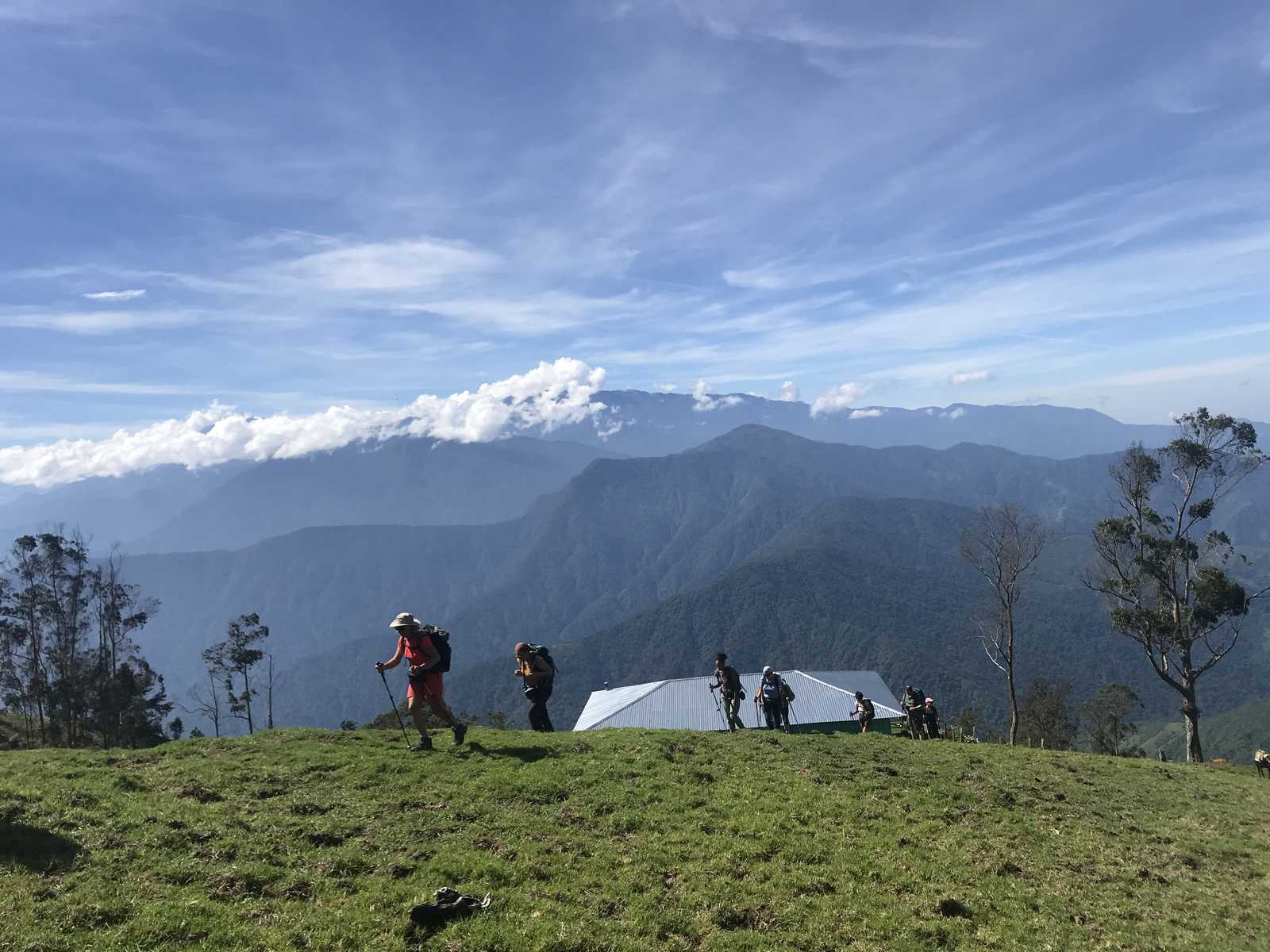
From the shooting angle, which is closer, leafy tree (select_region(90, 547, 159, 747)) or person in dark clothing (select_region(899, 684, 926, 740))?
person in dark clothing (select_region(899, 684, 926, 740))

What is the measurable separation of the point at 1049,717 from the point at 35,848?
3562 inches

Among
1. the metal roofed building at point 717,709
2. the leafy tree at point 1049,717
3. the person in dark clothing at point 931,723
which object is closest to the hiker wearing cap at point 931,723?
the person in dark clothing at point 931,723

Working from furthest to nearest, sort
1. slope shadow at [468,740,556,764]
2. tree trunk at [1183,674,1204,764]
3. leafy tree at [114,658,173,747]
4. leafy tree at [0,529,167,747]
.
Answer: leafy tree at [114,658,173,747], leafy tree at [0,529,167,747], tree trunk at [1183,674,1204,764], slope shadow at [468,740,556,764]

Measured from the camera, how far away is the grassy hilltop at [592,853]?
802 cm

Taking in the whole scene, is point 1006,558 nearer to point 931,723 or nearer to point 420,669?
point 931,723

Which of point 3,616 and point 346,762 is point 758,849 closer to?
point 346,762

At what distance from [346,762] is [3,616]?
2419 inches

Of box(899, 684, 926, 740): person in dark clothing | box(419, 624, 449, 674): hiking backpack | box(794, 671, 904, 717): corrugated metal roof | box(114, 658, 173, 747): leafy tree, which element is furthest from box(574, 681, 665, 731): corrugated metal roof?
box(419, 624, 449, 674): hiking backpack

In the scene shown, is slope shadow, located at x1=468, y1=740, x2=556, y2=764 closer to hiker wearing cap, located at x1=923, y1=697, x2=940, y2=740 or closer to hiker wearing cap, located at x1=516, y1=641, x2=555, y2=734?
hiker wearing cap, located at x1=516, y1=641, x2=555, y2=734

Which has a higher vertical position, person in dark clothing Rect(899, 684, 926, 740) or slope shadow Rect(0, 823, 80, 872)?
slope shadow Rect(0, 823, 80, 872)

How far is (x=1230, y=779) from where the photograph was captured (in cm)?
2227

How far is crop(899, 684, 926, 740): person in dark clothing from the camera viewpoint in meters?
27.0

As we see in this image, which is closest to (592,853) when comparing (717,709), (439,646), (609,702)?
(439,646)

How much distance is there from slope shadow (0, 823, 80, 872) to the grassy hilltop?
0.15 ft
